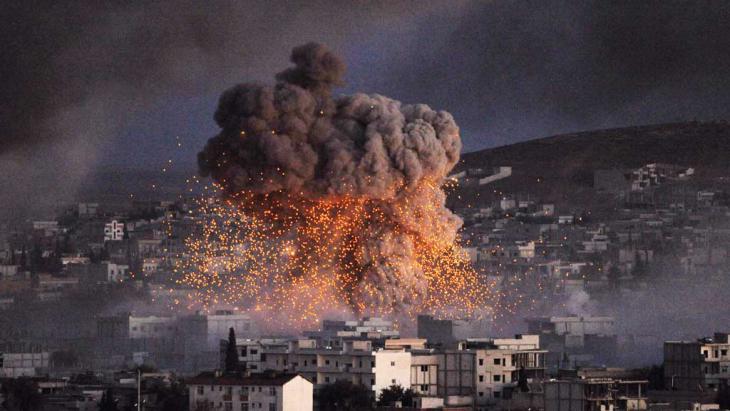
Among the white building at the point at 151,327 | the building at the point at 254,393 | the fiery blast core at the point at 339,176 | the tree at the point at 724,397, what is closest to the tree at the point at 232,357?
the fiery blast core at the point at 339,176

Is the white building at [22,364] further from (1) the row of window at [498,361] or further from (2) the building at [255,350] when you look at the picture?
(1) the row of window at [498,361]

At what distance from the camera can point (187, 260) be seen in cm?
9750

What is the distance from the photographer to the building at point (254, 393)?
51.3 m

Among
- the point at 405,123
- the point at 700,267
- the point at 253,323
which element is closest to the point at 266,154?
the point at 405,123

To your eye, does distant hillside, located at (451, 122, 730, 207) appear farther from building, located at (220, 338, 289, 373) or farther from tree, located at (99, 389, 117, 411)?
Result: tree, located at (99, 389, 117, 411)

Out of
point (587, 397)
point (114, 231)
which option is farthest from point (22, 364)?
point (114, 231)

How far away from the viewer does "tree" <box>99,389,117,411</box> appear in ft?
172

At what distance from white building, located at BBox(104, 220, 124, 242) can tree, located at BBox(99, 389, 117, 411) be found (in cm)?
5264

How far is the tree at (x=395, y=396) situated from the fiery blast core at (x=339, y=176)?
2.42 meters

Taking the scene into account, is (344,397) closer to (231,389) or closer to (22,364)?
(231,389)

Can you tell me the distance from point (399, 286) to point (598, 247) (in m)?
46.4

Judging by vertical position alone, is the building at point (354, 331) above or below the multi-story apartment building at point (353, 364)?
above

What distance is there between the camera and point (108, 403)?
174 ft

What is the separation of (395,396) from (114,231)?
182ft
